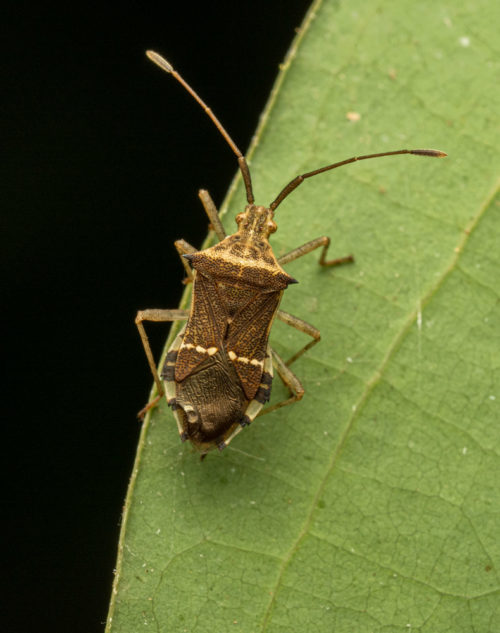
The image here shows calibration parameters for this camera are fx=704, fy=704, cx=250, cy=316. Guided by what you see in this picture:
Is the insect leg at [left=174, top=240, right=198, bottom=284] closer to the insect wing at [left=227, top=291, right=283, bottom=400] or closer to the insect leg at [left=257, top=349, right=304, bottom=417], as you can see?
the insect wing at [left=227, top=291, right=283, bottom=400]

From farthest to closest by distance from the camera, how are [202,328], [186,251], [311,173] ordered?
[186,251]
[311,173]
[202,328]

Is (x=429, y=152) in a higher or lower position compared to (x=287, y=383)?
higher

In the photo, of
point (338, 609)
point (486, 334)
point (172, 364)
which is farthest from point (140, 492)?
point (486, 334)

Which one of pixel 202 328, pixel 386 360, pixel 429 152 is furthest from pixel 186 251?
pixel 429 152

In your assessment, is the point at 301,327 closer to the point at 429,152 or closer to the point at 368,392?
the point at 368,392

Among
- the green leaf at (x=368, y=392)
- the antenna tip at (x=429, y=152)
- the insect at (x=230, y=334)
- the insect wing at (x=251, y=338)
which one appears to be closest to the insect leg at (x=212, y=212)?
the green leaf at (x=368, y=392)

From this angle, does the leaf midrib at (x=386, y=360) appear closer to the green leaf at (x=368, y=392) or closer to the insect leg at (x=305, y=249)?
the green leaf at (x=368, y=392)
